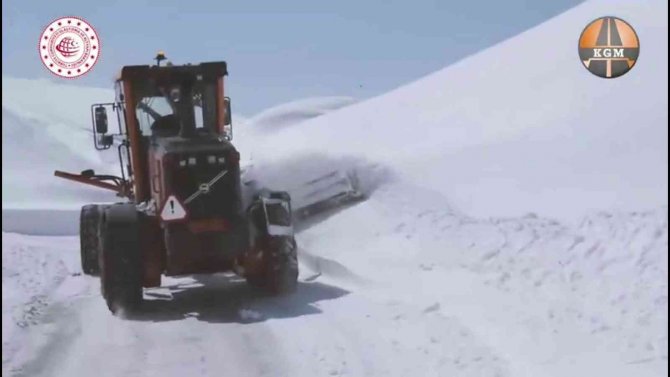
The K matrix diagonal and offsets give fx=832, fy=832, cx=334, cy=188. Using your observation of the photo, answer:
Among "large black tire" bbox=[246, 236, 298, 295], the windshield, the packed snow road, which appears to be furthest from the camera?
the windshield

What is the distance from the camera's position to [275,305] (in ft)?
26.3

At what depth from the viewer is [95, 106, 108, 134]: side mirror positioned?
8906 millimetres

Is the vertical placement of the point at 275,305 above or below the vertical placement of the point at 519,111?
below

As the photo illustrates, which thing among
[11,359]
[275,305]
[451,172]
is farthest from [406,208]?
[11,359]

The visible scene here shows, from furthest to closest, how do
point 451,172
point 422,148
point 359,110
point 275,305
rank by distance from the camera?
point 359,110 < point 422,148 < point 451,172 < point 275,305

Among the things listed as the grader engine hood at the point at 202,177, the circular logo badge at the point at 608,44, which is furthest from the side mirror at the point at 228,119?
the circular logo badge at the point at 608,44

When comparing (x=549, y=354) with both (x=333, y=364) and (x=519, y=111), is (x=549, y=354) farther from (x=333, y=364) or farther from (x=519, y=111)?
(x=519, y=111)

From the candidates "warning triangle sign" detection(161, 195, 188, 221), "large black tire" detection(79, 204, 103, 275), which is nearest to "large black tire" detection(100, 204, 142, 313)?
"warning triangle sign" detection(161, 195, 188, 221)

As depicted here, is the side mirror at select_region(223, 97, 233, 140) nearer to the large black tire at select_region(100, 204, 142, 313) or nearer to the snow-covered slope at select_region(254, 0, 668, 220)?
the large black tire at select_region(100, 204, 142, 313)

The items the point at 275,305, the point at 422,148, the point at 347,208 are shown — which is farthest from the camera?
the point at 422,148

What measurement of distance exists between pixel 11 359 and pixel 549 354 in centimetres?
386

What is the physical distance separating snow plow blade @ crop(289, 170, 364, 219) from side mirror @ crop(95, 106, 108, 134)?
14.2 ft

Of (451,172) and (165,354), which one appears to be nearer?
(165,354)

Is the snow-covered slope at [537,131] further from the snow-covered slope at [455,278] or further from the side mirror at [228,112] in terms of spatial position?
the side mirror at [228,112]
